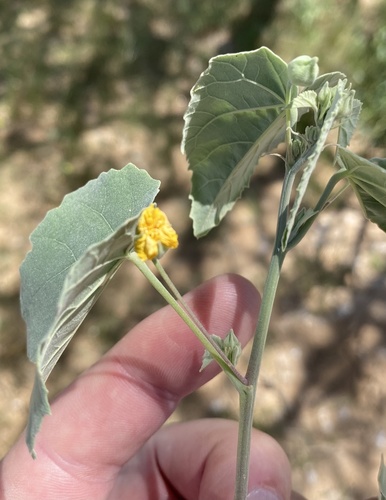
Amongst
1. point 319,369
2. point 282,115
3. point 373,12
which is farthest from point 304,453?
point 373,12

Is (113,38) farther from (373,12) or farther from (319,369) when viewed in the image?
(319,369)

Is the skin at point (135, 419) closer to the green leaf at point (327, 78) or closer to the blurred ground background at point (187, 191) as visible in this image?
the green leaf at point (327, 78)

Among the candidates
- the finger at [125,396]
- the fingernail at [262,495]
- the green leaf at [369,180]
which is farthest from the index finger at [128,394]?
the green leaf at [369,180]

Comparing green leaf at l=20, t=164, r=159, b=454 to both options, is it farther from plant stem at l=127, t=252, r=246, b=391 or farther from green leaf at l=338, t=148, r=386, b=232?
green leaf at l=338, t=148, r=386, b=232

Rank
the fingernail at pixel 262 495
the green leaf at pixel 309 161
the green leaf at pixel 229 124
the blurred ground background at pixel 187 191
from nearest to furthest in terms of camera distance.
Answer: the green leaf at pixel 309 161, the green leaf at pixel 229 124, the fingernail at pixel 262 495, the blurred ground background at pixel 187 191

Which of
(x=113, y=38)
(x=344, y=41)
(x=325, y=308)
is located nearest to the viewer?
(x=325, y=308)

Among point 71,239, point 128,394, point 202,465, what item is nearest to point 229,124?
point 71,239
